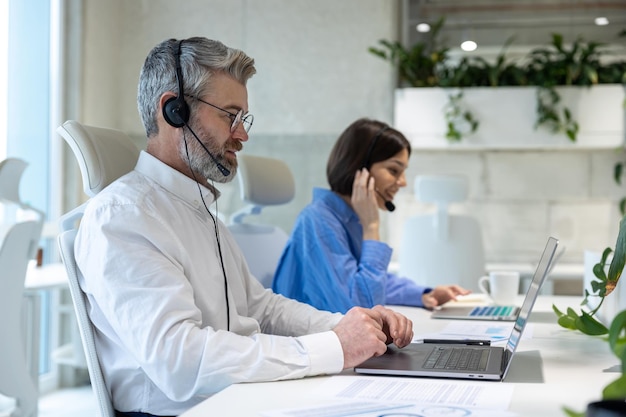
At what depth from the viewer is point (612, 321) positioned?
2.03 ft

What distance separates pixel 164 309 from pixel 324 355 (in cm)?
26

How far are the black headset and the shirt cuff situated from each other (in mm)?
547

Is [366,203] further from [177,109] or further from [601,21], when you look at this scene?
[601,21]

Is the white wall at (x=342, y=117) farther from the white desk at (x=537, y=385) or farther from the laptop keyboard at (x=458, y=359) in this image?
the laptop keyboard at (x=458, y=359)

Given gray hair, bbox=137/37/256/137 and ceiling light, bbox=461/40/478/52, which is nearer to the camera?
gray hair, bbox=137/37/256/137

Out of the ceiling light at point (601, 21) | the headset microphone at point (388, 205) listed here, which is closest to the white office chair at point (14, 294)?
the headset microphone at point (388, 205)

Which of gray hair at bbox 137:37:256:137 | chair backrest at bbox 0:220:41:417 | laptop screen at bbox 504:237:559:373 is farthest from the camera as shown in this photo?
chair backrest at bbox 0:220:41:417

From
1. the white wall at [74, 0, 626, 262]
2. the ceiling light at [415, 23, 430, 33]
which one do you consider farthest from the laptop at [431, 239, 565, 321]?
the ceiling light at [415, 23, 430, 33]

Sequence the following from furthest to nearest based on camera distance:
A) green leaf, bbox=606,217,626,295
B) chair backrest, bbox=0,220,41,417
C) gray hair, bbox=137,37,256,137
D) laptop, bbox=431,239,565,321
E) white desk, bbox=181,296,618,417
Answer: chair backrest, bbox=0,220,41,417 < laptop, bbox=431,239,565,321 < gray hair, bbox=137,37,256,137 < green leaf, bbox=606,217,626,295 < white desk, bbox=181,296,618,417

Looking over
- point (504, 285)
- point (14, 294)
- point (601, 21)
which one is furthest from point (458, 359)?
point (601, 21)

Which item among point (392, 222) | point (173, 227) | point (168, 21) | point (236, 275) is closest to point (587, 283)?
point (236, 275)

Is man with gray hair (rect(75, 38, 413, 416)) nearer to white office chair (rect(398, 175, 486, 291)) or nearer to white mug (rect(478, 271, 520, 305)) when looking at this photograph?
white mug (rect(478, 271, 520, 305))

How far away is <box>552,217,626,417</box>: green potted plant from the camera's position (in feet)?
1.87

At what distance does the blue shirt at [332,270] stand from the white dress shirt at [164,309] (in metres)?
0.77
